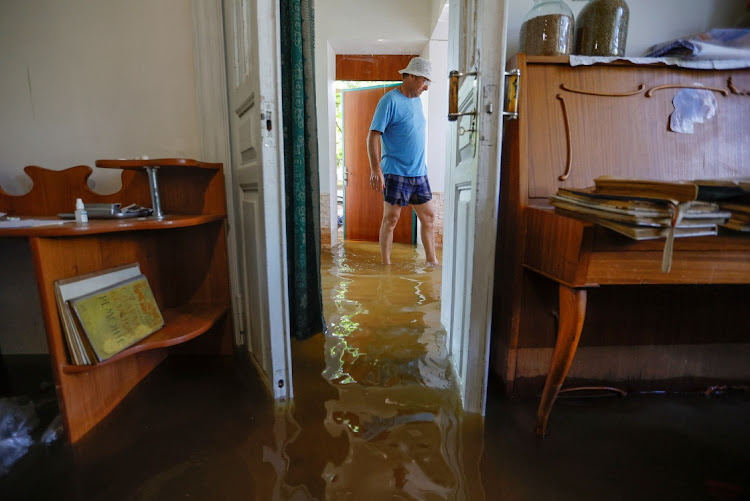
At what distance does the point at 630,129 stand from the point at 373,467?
142cm

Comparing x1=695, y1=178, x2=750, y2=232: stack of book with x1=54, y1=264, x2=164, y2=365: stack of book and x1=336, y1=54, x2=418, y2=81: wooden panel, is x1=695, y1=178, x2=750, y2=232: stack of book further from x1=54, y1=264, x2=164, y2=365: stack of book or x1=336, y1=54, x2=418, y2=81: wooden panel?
x1=336, y1=54, x2=418, y2=81: wooden panel

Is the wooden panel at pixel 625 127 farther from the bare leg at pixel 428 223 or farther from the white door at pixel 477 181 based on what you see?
the bare leg at pixel 428 223

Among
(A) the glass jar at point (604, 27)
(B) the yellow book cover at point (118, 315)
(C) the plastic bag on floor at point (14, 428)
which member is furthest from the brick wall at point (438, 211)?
(C) the plastic bag on floor at point (14, 428)

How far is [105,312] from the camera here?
1.22 m

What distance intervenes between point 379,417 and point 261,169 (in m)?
0.96

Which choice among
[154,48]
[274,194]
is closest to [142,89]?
[154,48]

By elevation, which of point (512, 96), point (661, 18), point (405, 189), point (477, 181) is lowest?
point (405, 189)

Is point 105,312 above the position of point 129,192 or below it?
below

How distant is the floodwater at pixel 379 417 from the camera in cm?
101

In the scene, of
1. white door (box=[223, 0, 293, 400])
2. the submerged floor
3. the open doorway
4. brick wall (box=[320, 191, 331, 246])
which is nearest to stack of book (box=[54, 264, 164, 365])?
the submerged floor

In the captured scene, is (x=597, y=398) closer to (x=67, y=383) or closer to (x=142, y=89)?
(x=67, y=383)

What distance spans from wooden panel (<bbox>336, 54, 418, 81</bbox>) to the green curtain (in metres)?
2.91

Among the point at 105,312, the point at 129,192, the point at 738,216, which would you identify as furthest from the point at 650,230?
the point at 129,192

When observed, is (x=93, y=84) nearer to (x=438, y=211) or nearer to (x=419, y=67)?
(x=419, y=67)
